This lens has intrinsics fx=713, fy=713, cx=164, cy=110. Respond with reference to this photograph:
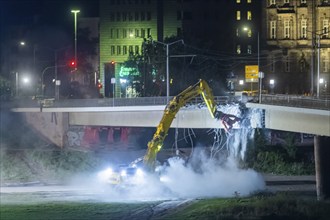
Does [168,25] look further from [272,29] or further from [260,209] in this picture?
[260,209]

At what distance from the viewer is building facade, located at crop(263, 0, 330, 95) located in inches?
4968

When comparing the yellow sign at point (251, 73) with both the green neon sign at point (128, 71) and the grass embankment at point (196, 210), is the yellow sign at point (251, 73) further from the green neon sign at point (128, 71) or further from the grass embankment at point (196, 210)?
the grass embankment at point (196, 210)

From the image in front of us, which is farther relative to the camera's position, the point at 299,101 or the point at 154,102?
the point at 154,102

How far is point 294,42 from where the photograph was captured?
129 m

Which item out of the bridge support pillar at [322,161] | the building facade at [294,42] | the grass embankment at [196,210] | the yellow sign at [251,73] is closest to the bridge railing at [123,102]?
the bridge support pillar at [322,161]

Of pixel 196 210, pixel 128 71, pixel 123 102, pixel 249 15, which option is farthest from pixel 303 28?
pixel 196 210

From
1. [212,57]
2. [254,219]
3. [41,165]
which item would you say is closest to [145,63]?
[212,57]

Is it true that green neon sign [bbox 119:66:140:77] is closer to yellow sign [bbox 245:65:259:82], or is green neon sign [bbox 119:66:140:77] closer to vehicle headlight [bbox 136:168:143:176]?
yellow sign [bbox 245:65:259:82]

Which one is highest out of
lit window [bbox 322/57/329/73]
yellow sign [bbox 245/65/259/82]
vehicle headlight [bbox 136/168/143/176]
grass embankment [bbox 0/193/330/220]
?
lit window [bbox 322/57/329/73]

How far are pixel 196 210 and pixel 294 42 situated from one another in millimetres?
89099

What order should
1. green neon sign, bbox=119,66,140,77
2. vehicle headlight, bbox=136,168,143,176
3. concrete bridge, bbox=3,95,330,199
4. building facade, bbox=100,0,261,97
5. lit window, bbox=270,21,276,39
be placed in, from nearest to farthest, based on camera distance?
vehicle headlight, bbox=136,168,143,176 < concrete bridge, bbox=3,95,330,199 < green neon sign, bbox=119,66,140,77 < lit window, bbox=270,21,276,39 < building facade, bbox=100,0,261,97

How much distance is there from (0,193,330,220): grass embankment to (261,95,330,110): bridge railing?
8547mm

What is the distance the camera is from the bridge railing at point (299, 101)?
53.2 meters

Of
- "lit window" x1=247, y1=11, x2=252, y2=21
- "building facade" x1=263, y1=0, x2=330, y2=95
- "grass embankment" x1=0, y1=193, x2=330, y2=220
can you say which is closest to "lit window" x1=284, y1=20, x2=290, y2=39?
"building facade" x1=263, y1=0, x2=330, y2=95
